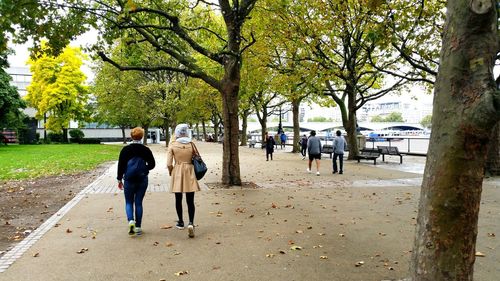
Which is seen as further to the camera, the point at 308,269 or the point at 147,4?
the point at 147,4

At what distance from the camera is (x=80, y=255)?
5496mm

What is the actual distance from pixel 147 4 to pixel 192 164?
934 cm

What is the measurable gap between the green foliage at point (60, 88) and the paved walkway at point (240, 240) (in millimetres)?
41821

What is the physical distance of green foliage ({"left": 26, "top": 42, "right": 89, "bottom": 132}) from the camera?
1887 inches

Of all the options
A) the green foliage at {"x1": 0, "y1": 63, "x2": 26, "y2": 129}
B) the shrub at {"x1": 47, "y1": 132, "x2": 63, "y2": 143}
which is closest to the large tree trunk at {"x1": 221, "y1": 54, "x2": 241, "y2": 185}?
the green foliage at {"x1": 0, "y1": 63, "x2": 26, "y2": 129}

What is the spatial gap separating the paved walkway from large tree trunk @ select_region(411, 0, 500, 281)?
50.1 inches

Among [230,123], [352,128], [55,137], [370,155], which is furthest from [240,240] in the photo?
[55,137]

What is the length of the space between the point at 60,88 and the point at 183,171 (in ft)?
153

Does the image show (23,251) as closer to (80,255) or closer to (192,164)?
(80,255)

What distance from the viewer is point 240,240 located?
20.4 ft

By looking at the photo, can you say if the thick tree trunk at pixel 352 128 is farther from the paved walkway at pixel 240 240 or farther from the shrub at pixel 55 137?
the shrub at pixel 55 137

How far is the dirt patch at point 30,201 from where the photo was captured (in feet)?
23.2

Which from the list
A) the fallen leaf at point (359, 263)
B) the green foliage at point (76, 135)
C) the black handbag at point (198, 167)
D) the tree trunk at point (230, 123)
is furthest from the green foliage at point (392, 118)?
the fallen leaf at point (359, 263)

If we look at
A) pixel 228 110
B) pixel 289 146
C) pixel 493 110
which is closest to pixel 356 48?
pixel 228 110
